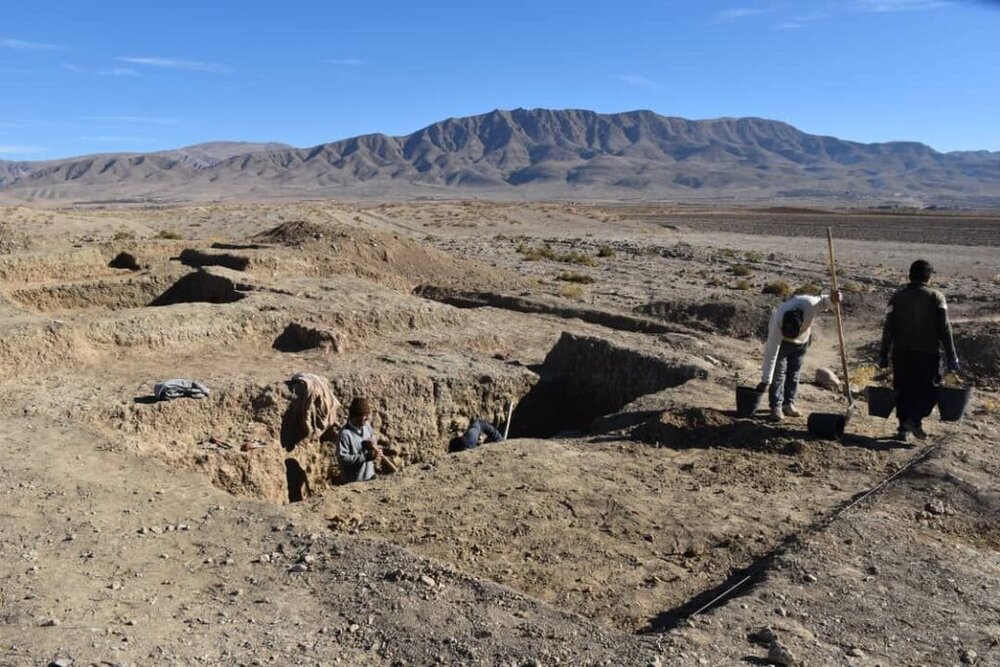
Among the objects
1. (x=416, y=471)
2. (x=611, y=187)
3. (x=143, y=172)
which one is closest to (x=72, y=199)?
(x=143, y=172)

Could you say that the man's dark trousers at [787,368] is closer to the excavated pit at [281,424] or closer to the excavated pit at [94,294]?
the excavated pit at [281,424]

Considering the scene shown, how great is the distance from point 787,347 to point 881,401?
974 millimetres

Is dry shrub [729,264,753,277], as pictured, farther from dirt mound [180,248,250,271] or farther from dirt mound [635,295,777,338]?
dirt mound [180,248,250,271]

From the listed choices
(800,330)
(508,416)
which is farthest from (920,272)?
(508,416)

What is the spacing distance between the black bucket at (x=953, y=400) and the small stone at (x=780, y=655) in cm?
447

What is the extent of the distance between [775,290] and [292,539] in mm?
17664

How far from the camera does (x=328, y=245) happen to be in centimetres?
1728

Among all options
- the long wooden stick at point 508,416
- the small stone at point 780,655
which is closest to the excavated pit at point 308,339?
the long wooden stick at point 508,416

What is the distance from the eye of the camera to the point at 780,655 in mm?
4242

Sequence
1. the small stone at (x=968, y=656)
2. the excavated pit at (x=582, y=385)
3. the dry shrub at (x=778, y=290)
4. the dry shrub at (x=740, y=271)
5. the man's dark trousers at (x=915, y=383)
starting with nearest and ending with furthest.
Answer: the small stone at (x=968, y=656), the man's dark trousers at (x=915, y=383), the excavated pit at (x=582, y=385), the dry shrub at (x=778, y=290), the dry shrub at (x=740, y=271)

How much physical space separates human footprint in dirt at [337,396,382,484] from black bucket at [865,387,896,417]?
460 cm

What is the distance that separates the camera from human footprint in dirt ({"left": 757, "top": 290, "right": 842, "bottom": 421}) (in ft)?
26.8

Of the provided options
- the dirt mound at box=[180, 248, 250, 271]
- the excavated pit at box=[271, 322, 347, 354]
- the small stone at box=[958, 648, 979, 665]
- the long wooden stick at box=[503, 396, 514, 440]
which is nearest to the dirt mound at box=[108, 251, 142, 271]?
the dirt mound at box=[180, 248, 250, 271]

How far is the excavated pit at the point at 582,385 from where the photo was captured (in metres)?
10.7
